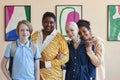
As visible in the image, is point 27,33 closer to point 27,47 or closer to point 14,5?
point 27,47

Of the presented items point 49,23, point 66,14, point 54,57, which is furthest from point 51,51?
point 66,14

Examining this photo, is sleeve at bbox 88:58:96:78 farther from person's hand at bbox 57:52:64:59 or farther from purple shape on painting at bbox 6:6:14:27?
purple shape on painting at bbox 6:6:14:27

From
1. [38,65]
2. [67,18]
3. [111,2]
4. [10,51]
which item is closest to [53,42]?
[38,65]

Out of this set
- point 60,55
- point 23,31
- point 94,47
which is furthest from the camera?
point 94,47

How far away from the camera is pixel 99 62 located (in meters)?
2.42

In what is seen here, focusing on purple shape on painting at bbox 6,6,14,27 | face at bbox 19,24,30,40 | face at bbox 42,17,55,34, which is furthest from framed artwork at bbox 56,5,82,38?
face at bbox 19,24,30,40

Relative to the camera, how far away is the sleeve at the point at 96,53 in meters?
2.38

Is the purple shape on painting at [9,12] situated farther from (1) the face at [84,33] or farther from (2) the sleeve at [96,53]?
(2) the sleeve at [96,53]

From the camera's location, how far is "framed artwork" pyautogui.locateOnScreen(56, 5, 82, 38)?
167 inches

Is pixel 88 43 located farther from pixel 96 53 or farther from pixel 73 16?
pixel 73 16

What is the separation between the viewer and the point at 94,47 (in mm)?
2506

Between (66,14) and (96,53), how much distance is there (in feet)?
6.27

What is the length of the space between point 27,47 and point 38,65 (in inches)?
7.9

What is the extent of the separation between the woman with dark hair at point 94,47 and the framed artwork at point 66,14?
1645 millimetres
